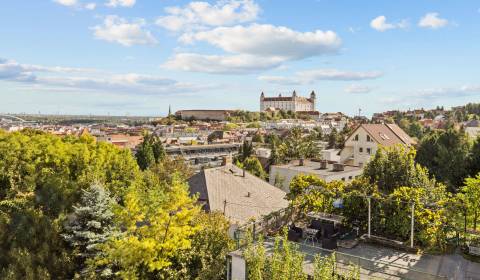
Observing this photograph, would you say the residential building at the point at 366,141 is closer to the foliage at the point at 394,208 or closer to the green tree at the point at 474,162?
the green tree at the point at 474,162

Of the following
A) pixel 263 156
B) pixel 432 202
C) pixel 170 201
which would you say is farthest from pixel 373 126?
pixel 170 201

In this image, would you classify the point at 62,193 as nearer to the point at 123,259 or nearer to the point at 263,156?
the point at 123,259

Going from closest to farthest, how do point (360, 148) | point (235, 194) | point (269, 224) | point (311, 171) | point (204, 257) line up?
point (204, 257), point (269, 224), point (235, 194), point (311, 171), point (360, 148)

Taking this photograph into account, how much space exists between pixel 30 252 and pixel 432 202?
16537 mm

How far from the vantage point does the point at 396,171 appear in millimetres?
15062

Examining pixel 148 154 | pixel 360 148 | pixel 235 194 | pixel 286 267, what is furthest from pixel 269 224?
pixel 360 148

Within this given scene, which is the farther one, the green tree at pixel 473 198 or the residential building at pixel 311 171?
the residential building at pixel 311 171

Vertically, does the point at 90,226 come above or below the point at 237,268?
below

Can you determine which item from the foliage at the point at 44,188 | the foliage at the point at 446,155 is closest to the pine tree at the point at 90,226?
the foliage at the point at 44,188

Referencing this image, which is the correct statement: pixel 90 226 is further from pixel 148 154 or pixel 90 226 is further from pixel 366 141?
pixel 366 141

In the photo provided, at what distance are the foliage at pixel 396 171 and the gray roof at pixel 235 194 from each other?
821cm

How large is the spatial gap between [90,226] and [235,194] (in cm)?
1109

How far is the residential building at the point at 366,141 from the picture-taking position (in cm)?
4925

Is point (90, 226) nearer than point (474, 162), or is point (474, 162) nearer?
point (90, 226)
